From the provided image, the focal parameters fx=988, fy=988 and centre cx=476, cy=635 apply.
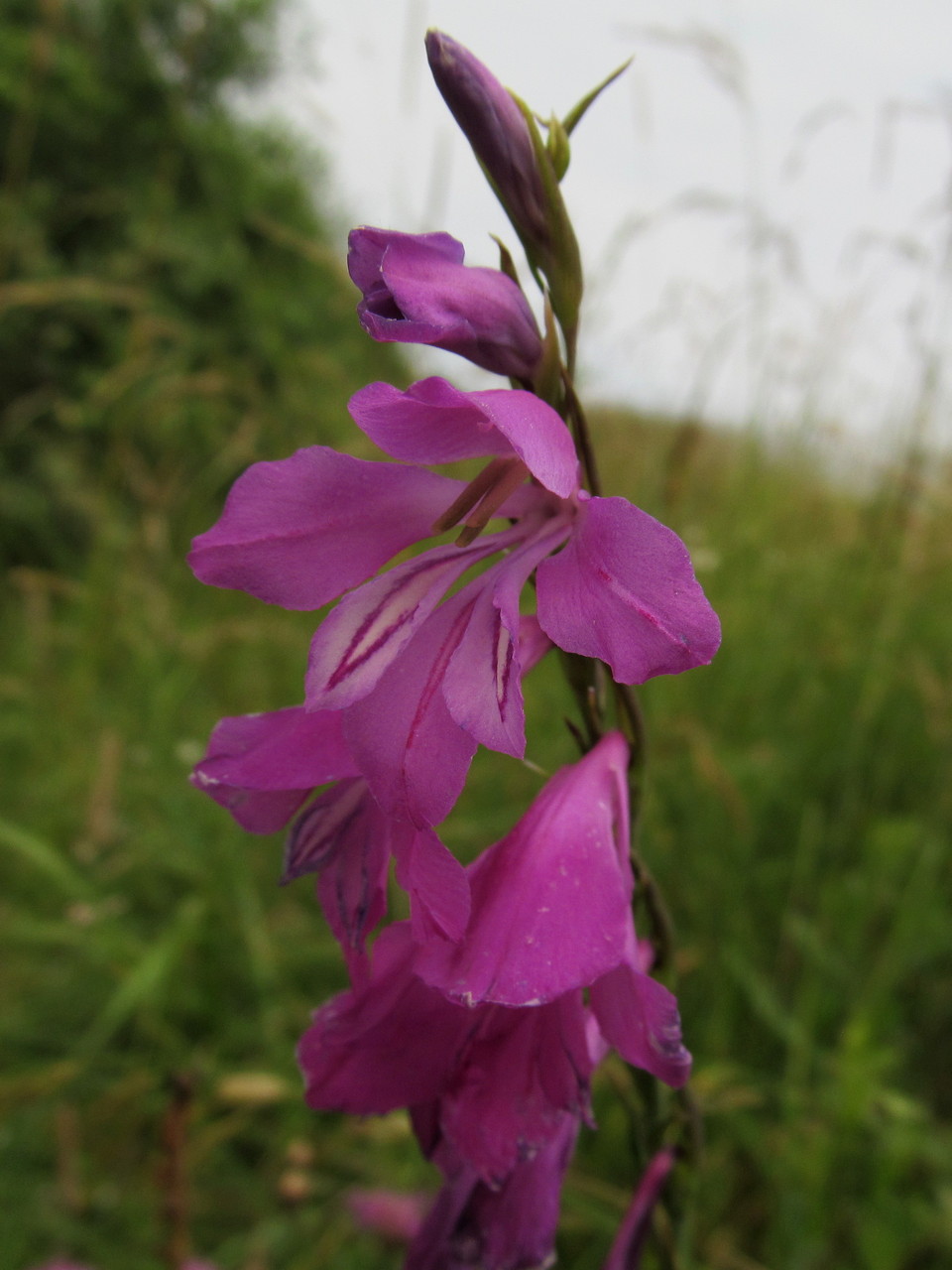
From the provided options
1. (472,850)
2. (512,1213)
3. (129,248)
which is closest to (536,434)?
(512,1213)

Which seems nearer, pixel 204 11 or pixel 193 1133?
pixel 193 1133

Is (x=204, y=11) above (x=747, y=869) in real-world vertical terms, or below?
above

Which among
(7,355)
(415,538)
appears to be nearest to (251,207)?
(7,355)

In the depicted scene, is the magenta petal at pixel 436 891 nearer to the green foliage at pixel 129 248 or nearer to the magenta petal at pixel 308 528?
the magenta petal at pixel 308 528

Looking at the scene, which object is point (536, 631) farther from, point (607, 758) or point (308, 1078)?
point (308, 1078)

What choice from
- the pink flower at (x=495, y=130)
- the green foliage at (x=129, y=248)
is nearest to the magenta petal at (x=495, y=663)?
the pink flower at (x=495, y=130)

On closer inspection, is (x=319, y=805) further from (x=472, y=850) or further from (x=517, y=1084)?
(x=472, y=850)

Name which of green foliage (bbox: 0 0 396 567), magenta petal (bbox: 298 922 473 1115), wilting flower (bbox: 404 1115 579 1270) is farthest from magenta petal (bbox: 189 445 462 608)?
green foliage (bbox: 0 0 396 567)
